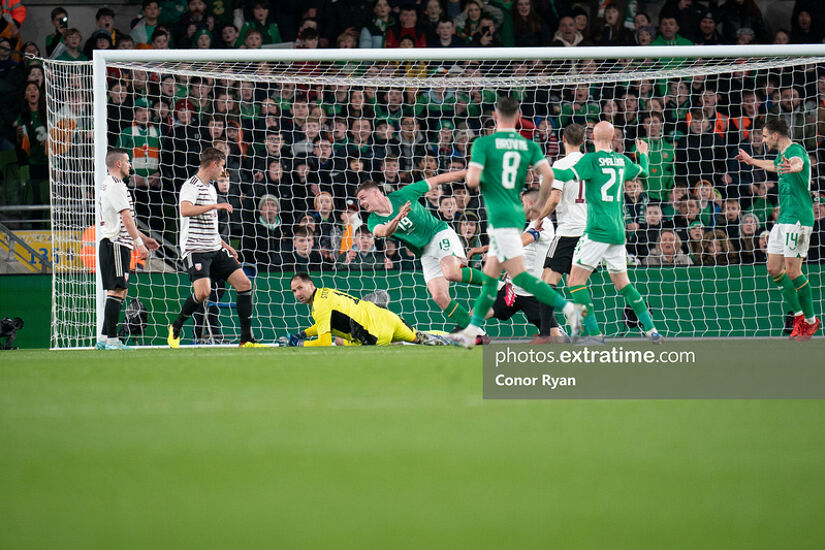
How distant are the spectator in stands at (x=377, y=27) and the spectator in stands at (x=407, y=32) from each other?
149 mm

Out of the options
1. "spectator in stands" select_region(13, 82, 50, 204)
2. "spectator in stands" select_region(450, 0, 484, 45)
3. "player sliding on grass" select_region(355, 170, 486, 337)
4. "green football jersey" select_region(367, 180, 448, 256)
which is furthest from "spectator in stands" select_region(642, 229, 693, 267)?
"spectator in stands" select_region(13, 82, 50, 204)

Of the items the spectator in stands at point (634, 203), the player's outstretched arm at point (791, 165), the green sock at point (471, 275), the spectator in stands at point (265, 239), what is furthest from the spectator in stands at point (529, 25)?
the green sock at point (471, 275)

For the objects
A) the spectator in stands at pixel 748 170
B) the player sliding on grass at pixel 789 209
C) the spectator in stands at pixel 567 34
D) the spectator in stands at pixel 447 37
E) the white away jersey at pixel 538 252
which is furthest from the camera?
the spectator in stands at pixel 567 34

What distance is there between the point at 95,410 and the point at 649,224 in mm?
7009

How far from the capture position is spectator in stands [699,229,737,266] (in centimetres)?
952

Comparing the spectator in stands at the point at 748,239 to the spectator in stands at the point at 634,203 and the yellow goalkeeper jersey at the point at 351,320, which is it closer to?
the spectator in stands at the point at 634,203

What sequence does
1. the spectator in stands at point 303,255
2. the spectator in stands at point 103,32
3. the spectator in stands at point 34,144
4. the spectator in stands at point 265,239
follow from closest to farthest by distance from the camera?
the spectator in stands at point 303,255 → the spectator in stands at point 265,239 → the spectator in stands at point 34,144 → the spectator in stands at point 103,32

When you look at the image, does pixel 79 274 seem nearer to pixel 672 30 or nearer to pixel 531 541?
pixel 531 541

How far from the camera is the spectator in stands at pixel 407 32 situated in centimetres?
1183

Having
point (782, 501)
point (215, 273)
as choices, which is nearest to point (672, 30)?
point (215, 273)

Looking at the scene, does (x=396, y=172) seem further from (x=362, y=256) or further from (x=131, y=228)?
(x=131, y=228)

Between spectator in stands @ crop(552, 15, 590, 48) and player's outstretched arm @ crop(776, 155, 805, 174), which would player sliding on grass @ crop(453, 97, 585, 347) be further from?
spectator in stands @ crop(552, 15, 590, 48)

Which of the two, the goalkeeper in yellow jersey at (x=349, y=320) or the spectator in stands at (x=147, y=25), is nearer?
the goalkeeper in yellow jersey at (x=349, y=320)

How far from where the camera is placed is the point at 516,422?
13.8ft
